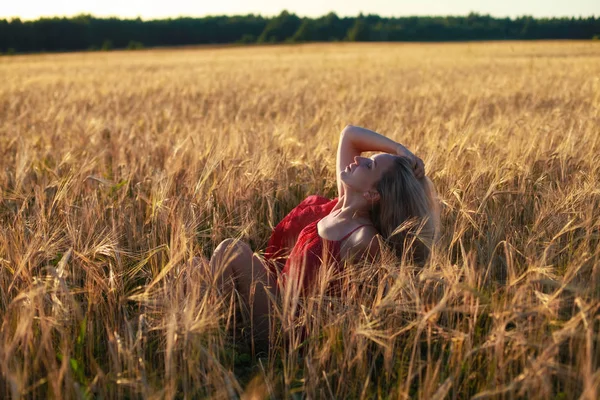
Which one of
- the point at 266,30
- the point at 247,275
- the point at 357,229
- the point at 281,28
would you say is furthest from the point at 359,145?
the point at 281,28

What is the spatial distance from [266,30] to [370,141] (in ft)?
221

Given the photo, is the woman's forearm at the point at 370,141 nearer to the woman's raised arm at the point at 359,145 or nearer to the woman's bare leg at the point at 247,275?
the woman's raised arm at the point at 359,145

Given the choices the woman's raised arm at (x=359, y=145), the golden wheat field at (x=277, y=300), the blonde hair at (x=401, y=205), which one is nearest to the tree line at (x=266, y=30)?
the golden wheat field at (x=277, y=300)

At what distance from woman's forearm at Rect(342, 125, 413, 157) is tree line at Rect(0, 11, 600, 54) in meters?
53.1

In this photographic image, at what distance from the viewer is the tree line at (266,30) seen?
54.4 metres

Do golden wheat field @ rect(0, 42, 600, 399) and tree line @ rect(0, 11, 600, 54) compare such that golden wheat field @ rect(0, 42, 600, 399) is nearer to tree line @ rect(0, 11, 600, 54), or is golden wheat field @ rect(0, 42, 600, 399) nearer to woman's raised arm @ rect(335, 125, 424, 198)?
woman's raised arm @ rect(335, 125, 424, 198)

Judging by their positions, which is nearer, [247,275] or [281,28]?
[247,275]

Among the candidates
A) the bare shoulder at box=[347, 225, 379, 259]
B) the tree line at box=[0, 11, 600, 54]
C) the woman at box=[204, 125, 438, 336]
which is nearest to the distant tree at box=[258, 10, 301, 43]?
the tree line at box=[0, 11, 600, 54]

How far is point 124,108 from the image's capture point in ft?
22.1

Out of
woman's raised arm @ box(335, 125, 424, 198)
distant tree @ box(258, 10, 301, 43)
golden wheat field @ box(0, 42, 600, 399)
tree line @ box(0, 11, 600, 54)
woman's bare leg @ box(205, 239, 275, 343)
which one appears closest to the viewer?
golden wheat field @ box(0, 42, 600, 399)

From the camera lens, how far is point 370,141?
8.27 ft

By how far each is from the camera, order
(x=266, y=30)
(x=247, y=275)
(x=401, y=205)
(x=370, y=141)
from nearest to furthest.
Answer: (x=247, y=275), (x=401, y=205), (x=370, y=141), (x=266, y=30)

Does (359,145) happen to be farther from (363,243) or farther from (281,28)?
(281,28)

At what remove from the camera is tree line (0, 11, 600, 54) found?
178 ft
